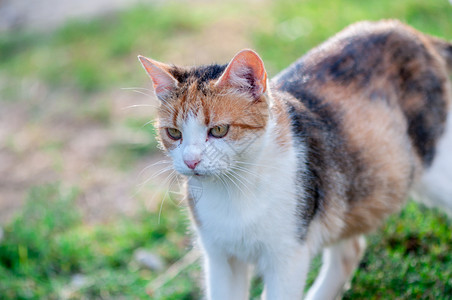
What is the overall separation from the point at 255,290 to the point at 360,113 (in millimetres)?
1299

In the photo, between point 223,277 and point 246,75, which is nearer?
point 246,75

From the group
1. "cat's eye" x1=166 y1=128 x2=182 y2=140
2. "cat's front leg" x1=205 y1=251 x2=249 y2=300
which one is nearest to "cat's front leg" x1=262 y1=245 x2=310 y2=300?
"cat's front leg" x1=205 y1=251 x2=249 y2=300

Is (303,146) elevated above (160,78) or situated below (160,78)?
below

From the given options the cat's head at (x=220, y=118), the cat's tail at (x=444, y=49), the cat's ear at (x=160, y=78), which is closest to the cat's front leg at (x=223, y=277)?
the cat's head at (x=220, y=118)

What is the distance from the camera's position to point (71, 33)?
286 inches

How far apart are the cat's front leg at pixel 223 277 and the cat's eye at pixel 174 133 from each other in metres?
A: 0.61

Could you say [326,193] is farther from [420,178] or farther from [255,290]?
[255,290]

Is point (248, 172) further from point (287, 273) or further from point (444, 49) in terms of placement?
point (444, 49)

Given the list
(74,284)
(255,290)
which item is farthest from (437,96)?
(74,284)

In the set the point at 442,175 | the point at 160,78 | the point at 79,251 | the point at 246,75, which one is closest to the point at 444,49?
the point at 442,175

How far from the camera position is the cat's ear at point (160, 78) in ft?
7.95

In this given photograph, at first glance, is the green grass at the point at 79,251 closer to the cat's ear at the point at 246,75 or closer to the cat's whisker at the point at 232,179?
the cat's whisker at the point at 232,179

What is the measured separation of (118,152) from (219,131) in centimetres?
282

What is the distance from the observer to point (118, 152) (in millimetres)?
4949
